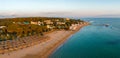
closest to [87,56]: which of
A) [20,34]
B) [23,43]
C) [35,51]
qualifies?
[35,51]

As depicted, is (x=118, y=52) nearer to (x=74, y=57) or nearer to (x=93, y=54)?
(x=93, y=54)

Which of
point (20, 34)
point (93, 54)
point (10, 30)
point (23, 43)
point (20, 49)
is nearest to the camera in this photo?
point (93, 54)

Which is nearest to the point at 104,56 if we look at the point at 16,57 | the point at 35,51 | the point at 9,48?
the point at 35,51

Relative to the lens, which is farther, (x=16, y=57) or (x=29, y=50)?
(x=29, y=50)

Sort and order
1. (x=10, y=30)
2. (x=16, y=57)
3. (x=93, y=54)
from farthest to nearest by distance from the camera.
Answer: (x=10, y=30) < (x=93, y=54) < (x=16, y=57)

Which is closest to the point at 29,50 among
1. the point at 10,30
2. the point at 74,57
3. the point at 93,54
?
the point at 74,57

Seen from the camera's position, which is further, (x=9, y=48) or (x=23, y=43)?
(x=23, y=43)

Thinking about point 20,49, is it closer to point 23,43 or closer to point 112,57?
point 23,43

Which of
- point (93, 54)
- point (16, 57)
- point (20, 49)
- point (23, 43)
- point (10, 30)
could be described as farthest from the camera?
point (10, 30)

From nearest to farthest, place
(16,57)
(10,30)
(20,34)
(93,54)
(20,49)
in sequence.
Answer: (16,57), (93,54), (20,49), (20,34), (10,30)
